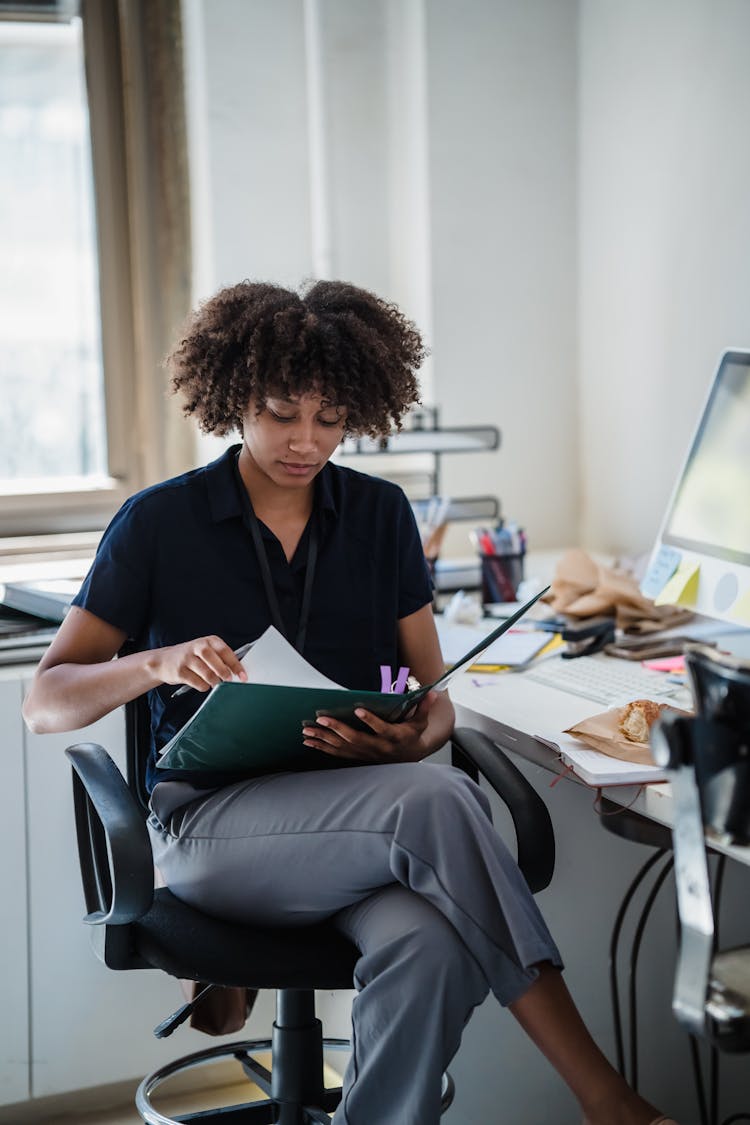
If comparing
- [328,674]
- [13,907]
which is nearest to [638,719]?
[328,674]

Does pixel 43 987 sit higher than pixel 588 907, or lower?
lower

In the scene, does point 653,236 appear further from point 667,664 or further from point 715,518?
point 667,664

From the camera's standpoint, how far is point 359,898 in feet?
4.66

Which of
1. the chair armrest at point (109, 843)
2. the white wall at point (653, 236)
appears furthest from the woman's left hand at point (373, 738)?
the white wall at point (653, 236)

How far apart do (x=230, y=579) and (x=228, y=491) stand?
0.12 metres

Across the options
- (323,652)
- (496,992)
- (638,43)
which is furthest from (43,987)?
(638,43)

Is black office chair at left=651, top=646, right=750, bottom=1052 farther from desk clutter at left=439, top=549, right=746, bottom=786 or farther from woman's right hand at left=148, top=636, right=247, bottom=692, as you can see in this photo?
woman's right hand at left=148, top=636, right=247, bottom=692

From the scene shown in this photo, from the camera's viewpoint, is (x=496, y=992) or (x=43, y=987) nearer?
(x=496, y=992)

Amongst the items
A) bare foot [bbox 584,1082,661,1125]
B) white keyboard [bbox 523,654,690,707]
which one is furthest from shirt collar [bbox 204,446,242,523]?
bare foot [bbox 584,1082,661,1125]

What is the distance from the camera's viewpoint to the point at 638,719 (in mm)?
1464

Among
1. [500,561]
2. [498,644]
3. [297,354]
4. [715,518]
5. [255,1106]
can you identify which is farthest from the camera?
[500,561]

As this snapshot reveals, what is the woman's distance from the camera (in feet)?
4.33

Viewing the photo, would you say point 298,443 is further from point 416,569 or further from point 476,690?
point 476,690

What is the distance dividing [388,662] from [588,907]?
0.57 metres
